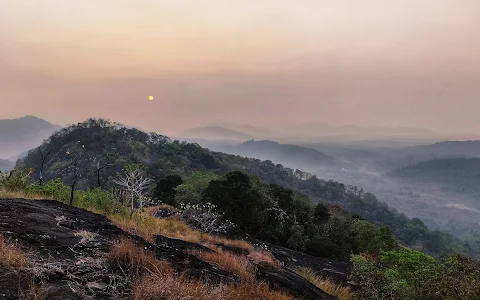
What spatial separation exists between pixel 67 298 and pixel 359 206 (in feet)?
592

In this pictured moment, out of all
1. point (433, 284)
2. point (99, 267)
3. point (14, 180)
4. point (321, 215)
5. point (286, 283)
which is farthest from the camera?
point (321, 215)

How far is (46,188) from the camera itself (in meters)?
15.4

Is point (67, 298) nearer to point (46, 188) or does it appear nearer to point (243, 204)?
point (46, 188)

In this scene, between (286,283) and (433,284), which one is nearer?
(286,283)

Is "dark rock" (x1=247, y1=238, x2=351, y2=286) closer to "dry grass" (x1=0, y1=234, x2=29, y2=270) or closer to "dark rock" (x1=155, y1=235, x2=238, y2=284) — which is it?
"dark rock" (x1=155, y1=235, x2=238, y2=284)

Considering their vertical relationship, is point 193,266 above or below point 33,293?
below

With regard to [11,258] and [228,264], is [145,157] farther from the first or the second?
[11,258]

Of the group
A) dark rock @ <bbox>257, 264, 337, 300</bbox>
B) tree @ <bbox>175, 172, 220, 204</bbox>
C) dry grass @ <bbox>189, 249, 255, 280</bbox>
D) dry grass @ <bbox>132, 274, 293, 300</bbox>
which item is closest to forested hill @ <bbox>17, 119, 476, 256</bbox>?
tree @ <bbox>175, 172, 220, 204</bbox>

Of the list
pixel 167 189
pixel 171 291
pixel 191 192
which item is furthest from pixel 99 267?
pixel 167 189

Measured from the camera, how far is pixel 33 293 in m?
4.12

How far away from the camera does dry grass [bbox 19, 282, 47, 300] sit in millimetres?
4098

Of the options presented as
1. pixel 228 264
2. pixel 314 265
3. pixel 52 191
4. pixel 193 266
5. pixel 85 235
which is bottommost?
pixel 314 265

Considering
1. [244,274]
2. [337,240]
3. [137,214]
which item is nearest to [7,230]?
[244,274]

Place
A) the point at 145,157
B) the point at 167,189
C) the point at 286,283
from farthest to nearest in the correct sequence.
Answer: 1. the point at 145,157
2. the point at 167,189
3. the point at 286,283
